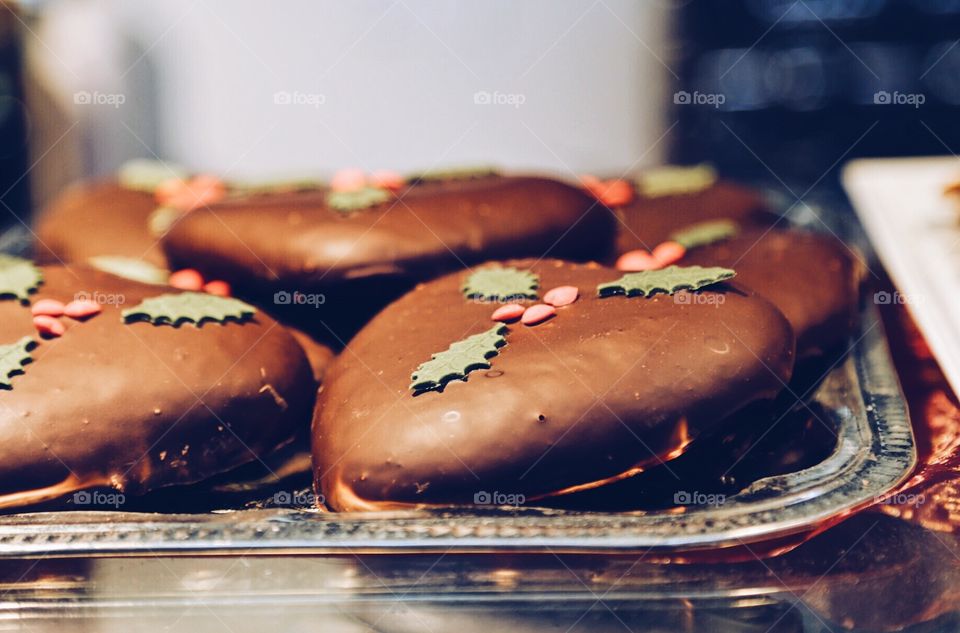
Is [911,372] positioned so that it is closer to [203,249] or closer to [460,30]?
[203,249]

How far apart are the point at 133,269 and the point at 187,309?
302 mm

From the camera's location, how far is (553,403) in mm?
956

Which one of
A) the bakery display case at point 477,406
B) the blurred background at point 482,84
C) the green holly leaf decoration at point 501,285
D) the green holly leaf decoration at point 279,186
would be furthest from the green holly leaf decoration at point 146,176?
the blurred background at point 482,84

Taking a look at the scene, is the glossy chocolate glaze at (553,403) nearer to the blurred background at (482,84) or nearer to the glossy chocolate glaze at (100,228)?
the glossy chocolate glaze at (100,228)

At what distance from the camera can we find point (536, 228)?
4.42 ft

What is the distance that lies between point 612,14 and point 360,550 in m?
2.54

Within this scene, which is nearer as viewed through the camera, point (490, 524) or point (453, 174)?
point (490, 524)

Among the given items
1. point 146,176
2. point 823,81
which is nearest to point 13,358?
point 146,176

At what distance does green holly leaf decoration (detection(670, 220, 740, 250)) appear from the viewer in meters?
1.42

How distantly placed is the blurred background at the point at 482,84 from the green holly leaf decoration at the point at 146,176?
1054mm

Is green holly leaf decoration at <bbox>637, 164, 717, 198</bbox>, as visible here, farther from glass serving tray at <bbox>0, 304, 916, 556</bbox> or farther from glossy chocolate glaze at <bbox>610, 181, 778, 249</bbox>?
glass serving tray at <bbox>0, 304, 916, 556</bbox>

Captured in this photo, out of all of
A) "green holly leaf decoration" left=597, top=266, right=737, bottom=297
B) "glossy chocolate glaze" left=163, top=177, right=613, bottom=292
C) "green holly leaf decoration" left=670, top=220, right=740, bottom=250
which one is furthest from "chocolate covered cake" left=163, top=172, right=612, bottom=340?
"green holly leaf decoration" left=597, top=266, right=737, bottom=297

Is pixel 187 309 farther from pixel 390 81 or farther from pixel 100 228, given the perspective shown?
pixel 390 81

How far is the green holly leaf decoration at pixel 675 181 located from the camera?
1.73 m
